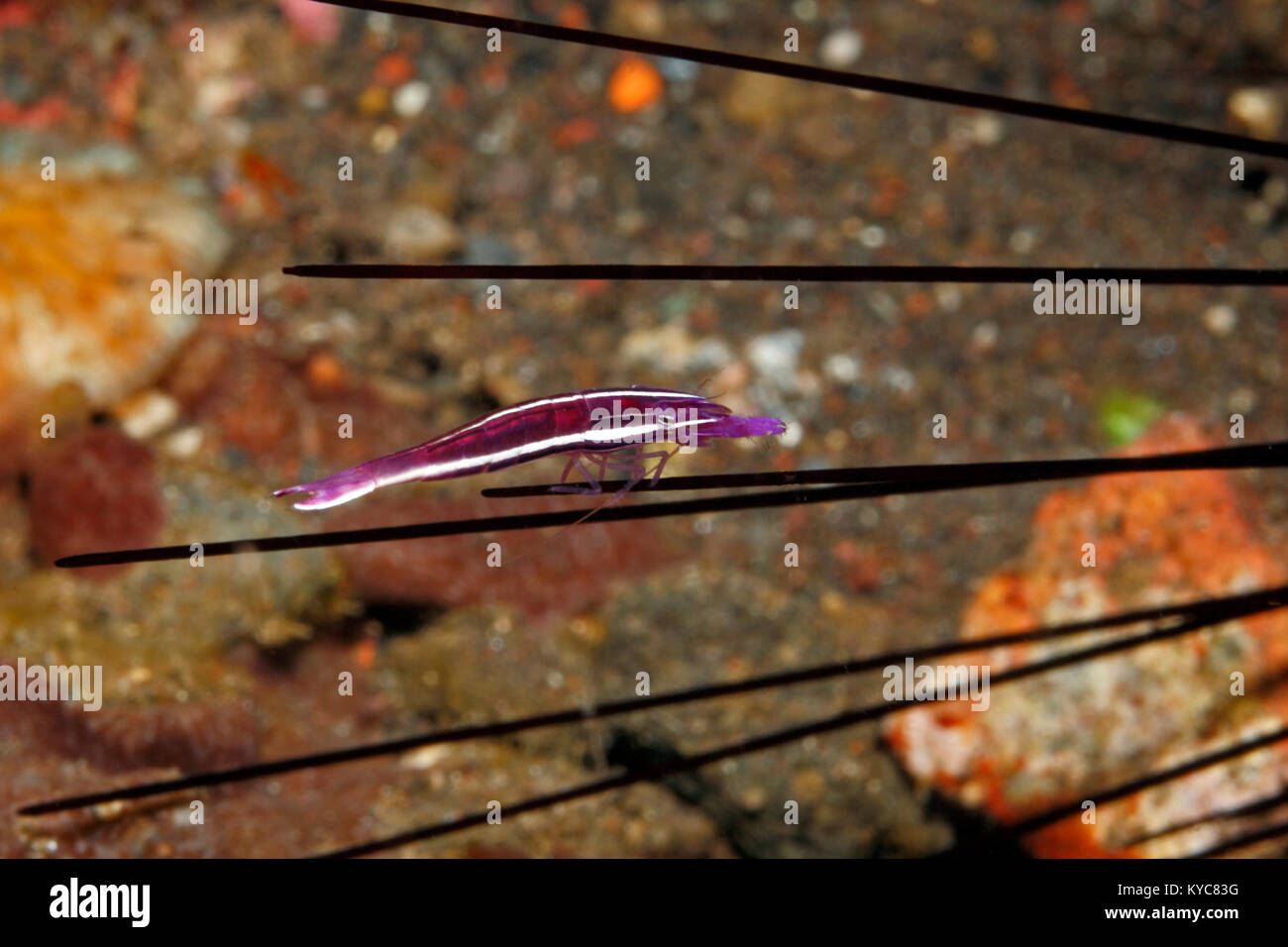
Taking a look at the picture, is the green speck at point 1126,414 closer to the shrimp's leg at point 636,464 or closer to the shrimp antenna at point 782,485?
the shrimp antenna at point 782,485

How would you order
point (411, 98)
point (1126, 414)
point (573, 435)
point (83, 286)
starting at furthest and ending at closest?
point (411, 98)
point (1126, 414)
point (83, 286)
point (573, 435)

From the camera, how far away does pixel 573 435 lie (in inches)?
53.6

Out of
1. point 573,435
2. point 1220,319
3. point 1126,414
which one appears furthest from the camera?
point 1220,319

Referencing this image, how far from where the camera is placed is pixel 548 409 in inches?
53.5

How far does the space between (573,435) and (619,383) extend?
2336mm

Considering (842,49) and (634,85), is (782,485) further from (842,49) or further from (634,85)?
(842,49)

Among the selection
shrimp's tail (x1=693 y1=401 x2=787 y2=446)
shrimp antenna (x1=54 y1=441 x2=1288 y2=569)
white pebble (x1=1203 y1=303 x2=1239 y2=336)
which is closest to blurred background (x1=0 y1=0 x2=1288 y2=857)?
white pebble (x1=1203 y1=303 x2=1239 y2=336)

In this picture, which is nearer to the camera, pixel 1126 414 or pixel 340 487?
pixel 340 487

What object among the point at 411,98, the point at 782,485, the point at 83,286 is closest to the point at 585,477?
the point at 782,485
